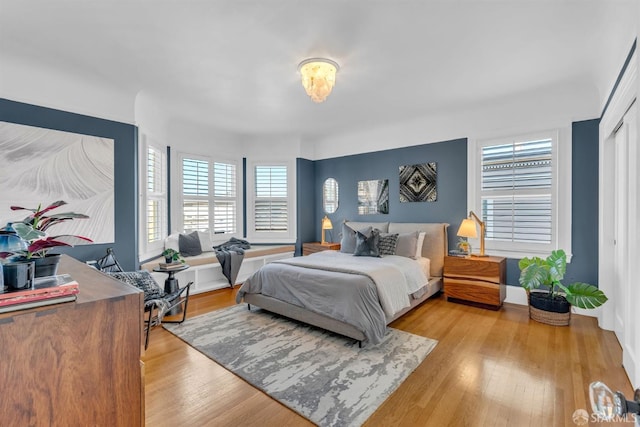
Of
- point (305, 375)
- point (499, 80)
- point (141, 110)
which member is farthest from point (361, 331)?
point (141, 110)

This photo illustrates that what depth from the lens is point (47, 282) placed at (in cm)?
98

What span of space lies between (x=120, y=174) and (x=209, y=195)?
1881 mm

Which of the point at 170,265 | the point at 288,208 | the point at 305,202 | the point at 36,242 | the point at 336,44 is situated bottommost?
the point at 170,265

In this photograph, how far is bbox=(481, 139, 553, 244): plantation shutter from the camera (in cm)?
364

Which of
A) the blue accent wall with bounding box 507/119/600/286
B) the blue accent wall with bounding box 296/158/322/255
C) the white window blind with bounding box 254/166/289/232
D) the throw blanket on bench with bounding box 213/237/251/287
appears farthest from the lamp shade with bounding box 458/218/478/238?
the throw blanket on bench with bounding box 213/237/251/287

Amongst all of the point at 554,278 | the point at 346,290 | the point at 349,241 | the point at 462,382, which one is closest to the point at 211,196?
the point at 349,241

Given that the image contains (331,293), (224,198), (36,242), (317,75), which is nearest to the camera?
(36,242)

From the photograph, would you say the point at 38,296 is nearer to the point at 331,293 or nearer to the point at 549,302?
the point at 331,293

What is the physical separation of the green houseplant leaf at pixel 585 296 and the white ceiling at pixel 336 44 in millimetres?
1991

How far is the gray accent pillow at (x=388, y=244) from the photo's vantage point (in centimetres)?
407

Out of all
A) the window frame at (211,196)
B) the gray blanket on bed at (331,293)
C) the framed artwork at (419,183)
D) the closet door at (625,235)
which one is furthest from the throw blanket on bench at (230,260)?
the closet door at (625,235)

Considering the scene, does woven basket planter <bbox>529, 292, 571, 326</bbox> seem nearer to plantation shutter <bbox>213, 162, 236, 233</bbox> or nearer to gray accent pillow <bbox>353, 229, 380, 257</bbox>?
gray accent pillow <bbox>353, 229, 380, 257</bbox>

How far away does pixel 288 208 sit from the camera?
18.9 feet

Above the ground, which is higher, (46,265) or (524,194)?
(524,194)
